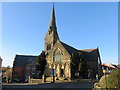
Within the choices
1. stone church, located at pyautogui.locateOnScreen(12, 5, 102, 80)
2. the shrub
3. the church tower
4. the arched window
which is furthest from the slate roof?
the shrub

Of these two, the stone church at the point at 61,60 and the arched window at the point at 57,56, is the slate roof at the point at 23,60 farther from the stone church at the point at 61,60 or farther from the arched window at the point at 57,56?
the arched window at the point at 57,56

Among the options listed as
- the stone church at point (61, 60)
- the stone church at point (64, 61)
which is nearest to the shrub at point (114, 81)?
the stone church at point (61, 60)

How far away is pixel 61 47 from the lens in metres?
41.7

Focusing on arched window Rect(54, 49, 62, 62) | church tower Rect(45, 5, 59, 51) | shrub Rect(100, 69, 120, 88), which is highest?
church tower Rect(45, 5, 59, 51)

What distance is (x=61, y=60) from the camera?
1614 inches

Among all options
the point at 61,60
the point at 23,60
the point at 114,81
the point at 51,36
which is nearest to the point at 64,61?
the point at 61,60

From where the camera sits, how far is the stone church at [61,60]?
117 ft

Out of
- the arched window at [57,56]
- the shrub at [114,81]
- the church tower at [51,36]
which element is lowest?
the shrub at [114,81]

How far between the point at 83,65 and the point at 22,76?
30.4 meters

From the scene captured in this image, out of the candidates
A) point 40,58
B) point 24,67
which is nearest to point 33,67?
point 24,67

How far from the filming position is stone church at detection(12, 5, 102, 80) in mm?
35769

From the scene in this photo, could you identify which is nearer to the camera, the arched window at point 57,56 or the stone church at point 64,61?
the stone church at point 64,61

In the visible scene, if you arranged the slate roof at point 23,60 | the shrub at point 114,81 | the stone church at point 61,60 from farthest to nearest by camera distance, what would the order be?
the slate roof at point 23,60 → the stone church at point 61,60 → the shrub at point 114,81

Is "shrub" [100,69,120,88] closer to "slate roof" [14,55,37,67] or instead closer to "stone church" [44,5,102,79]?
"stone church" [44,5,102,79]
